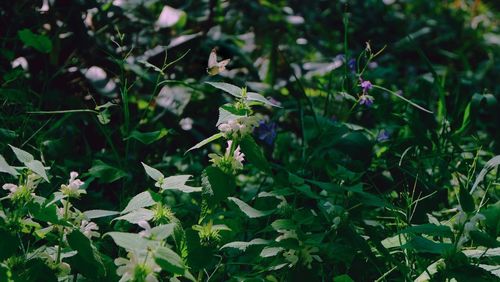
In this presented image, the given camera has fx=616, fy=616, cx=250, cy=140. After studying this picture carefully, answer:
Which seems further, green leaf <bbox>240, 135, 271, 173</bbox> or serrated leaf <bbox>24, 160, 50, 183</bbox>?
green leaf <bbox>240, 135, 271, 173</bbox>

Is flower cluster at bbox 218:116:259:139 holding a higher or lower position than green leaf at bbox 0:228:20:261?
higher

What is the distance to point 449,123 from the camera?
174 cm

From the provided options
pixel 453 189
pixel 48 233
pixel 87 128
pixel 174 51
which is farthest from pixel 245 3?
pixel 48 233

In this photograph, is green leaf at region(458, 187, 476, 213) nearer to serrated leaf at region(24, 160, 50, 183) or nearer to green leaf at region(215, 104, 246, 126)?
green leaf at region(215, 104, 246, 126)

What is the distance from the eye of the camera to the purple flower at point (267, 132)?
1879mm

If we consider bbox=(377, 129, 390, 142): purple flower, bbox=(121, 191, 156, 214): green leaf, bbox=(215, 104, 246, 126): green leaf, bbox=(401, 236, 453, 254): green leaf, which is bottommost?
bbox=(377, 129, 390, 142): purple flower

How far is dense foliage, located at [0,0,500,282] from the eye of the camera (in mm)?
1046

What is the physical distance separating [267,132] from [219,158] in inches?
30.7

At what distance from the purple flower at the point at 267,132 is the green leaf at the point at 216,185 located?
31.0 inches

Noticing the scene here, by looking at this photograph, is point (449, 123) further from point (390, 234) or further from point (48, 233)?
point (48, 233)

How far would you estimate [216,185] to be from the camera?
1078 millimetres

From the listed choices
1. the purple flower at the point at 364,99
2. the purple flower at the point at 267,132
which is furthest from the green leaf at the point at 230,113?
the purple flower at the point at 267,132

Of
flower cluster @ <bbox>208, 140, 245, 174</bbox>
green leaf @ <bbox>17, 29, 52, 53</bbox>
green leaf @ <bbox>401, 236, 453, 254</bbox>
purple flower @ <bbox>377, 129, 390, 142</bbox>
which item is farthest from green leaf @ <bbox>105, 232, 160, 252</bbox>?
purple flower @ <bbox>377, 129, 390, 142</bbox>

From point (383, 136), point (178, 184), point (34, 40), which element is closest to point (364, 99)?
point (383, 136)
